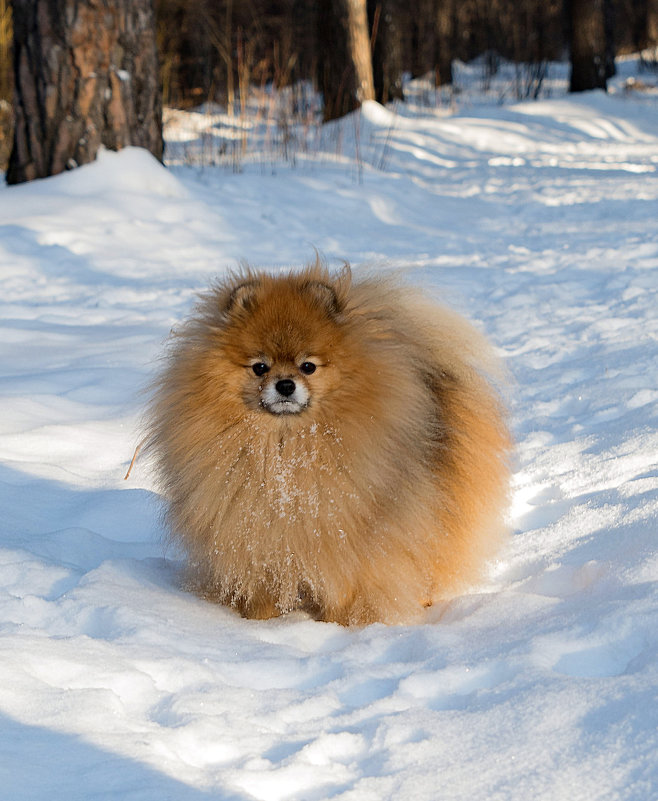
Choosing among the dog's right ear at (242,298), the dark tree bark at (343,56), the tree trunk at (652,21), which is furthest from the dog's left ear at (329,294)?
the tree trunk at (652,21)

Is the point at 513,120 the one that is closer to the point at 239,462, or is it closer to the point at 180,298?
the point at 180,298

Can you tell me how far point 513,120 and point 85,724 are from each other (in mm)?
14615

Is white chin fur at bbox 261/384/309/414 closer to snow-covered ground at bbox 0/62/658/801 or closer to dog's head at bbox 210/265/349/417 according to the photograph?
dog's head at bbox 210/265/349/417

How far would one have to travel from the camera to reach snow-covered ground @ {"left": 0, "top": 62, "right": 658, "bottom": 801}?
173cm

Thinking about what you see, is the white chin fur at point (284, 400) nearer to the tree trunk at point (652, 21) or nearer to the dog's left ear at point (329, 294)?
the dog's left ear at point (329, 294)

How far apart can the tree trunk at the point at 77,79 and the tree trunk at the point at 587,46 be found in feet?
39.2

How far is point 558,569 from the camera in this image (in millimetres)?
2844

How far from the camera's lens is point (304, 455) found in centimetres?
265

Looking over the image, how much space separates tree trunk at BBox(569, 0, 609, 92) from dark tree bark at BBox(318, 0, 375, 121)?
6.19 m

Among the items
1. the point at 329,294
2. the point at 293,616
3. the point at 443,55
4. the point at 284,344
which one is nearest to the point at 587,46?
the point at 443,55

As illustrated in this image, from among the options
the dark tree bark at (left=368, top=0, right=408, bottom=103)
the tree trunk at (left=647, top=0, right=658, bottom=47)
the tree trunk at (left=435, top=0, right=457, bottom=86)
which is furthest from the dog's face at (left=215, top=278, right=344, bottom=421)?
the tree trunk at (left=647, top=0, right=658, bottom=47)

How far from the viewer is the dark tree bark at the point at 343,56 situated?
493 inches

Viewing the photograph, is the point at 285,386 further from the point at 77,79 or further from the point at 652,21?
the point at 652,21

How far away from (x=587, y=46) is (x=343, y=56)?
6.84m
